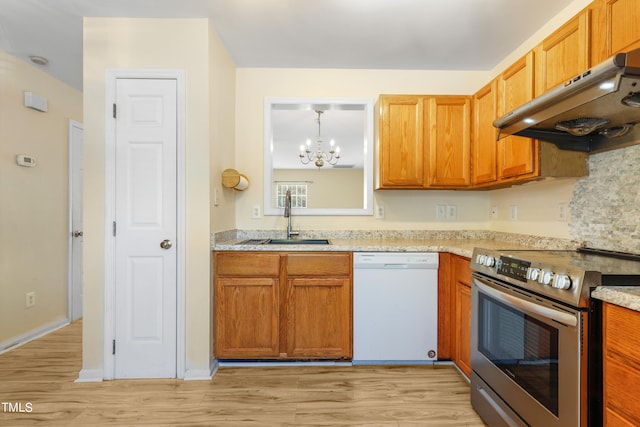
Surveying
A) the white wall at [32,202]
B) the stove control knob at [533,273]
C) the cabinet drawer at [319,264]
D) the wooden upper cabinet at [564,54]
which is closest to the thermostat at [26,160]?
the white wall at [32,202]

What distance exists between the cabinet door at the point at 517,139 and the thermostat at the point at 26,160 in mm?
3819

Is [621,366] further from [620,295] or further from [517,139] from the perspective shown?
[517,139]

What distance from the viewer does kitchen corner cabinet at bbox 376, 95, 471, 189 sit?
2.54m

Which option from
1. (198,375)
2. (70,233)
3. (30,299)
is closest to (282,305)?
(198,375)

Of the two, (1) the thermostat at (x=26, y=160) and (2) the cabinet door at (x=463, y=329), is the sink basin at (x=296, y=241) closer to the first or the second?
(2) the cabinet door at (x=463, y=329)

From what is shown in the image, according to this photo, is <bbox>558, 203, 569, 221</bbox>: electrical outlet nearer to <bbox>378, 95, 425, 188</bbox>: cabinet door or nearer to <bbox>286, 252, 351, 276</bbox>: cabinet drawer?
<bbox>378, 95, 425, 188</bbox>: cabinet door

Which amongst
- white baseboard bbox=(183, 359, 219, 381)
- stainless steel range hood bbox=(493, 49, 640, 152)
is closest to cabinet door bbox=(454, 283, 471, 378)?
stainless steel range hood bbox=(493, 49, 640, 152)

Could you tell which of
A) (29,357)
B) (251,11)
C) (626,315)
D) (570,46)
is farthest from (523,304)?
(29,357)

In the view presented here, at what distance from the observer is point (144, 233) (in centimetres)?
212

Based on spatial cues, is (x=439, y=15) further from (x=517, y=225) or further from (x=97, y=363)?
(x=97, y=363)

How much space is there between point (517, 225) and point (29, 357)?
3958 millimetres

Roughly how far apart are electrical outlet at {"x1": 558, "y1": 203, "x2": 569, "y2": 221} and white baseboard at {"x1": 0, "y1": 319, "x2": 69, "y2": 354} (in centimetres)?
428

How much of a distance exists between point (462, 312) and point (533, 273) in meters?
0.90

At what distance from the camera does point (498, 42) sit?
239 centimetres
